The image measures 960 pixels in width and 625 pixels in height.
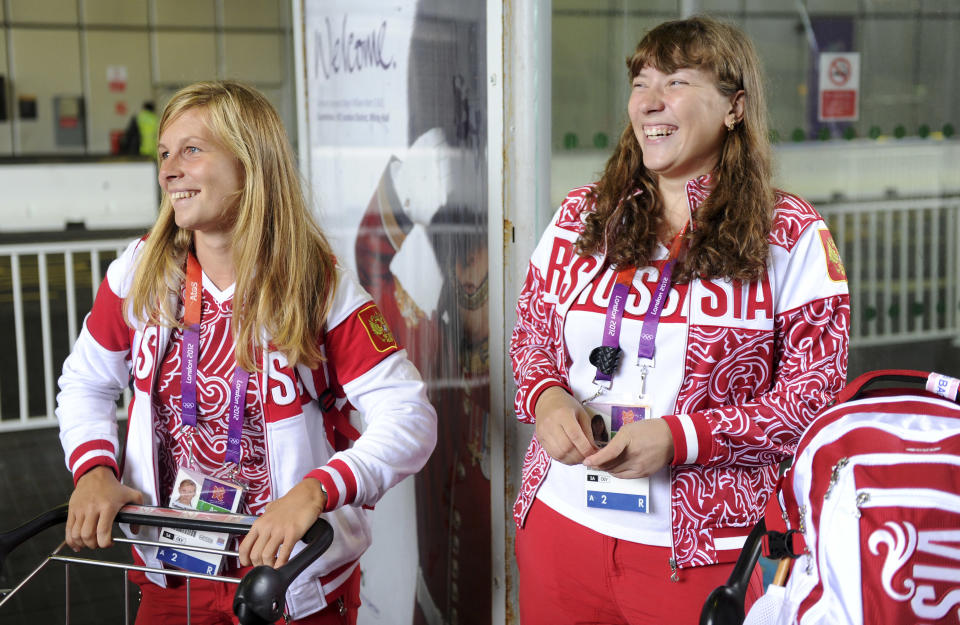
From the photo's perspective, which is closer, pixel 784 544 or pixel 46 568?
pixel 784 544

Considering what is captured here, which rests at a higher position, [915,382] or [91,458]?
[915,382]

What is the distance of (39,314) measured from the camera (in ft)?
30.5

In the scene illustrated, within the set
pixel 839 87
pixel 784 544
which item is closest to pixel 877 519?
pixel 784 544

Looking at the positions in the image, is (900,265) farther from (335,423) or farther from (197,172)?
(197,172)

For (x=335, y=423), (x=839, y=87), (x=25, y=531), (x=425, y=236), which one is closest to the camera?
(x=25, y=531)

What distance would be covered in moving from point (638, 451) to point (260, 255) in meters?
0.79

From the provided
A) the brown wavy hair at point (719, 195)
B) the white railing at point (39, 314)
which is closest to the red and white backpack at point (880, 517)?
the brown wavy hair at point (719, 195)

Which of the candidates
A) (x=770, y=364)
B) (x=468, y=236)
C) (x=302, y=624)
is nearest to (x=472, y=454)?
(x=468, y=236)

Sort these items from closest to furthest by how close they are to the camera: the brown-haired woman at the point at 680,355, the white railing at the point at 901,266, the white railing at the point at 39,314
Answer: the brown-haired woman at the point at 680,355 → the white railing at the point at 901,266 → the white railing at the point at 39,314

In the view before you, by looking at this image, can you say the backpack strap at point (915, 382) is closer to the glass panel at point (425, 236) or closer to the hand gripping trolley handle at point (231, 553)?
the hand gripping trolley handle at point (231, 553)

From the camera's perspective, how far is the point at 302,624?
1899 mm

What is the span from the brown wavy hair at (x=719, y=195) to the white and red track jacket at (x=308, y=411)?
17.6 inches

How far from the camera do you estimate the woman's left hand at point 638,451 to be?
66.0 inches

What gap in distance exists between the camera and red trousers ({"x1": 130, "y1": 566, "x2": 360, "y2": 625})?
1.84 meters
